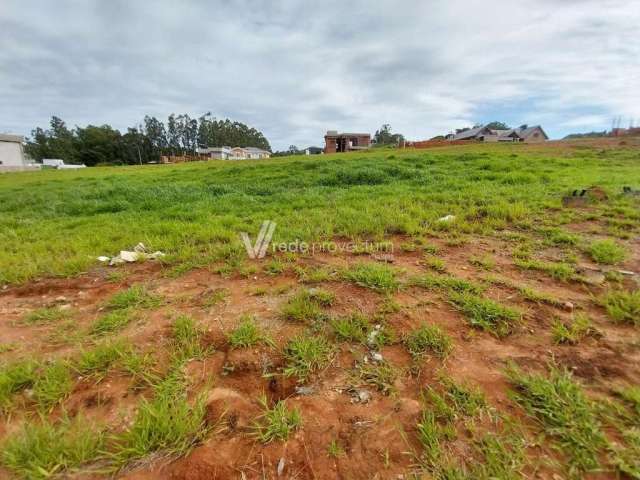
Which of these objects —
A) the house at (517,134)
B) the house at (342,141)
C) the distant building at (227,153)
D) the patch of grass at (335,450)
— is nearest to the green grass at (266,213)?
the patch of grass at (335,450)

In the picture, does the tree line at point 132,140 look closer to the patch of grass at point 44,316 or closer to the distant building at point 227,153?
the distant building at point 227,153

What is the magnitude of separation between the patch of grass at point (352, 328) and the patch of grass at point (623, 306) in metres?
1.75

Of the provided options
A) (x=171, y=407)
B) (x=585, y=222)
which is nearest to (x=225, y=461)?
(x=171, y=407)

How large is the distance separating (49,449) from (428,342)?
2.02m

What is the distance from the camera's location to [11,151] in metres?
36.3

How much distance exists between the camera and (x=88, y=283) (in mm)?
2908

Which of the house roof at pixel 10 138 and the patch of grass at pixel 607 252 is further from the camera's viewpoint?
the house roof at pixel 10 138

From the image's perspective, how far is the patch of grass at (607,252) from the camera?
283 cm

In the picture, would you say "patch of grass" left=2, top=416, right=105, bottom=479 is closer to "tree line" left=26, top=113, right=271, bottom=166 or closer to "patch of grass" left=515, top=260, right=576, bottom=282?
"patch of grass" left=515, top=260, right=576, bottom=282

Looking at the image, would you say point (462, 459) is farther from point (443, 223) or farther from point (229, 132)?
point (229, 132)

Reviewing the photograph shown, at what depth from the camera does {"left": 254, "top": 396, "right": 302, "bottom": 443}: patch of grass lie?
1316mm

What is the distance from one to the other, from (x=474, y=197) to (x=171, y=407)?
5.84m

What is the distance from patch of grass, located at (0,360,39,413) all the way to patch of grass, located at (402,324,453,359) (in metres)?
2.31

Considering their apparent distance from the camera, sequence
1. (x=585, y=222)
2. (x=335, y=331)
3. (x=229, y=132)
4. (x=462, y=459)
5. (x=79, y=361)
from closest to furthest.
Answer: (x=462, y=459)
(x=79, y=361)
(x=335, y=331)
(x=585, y=222)
(x=229, y=132)
